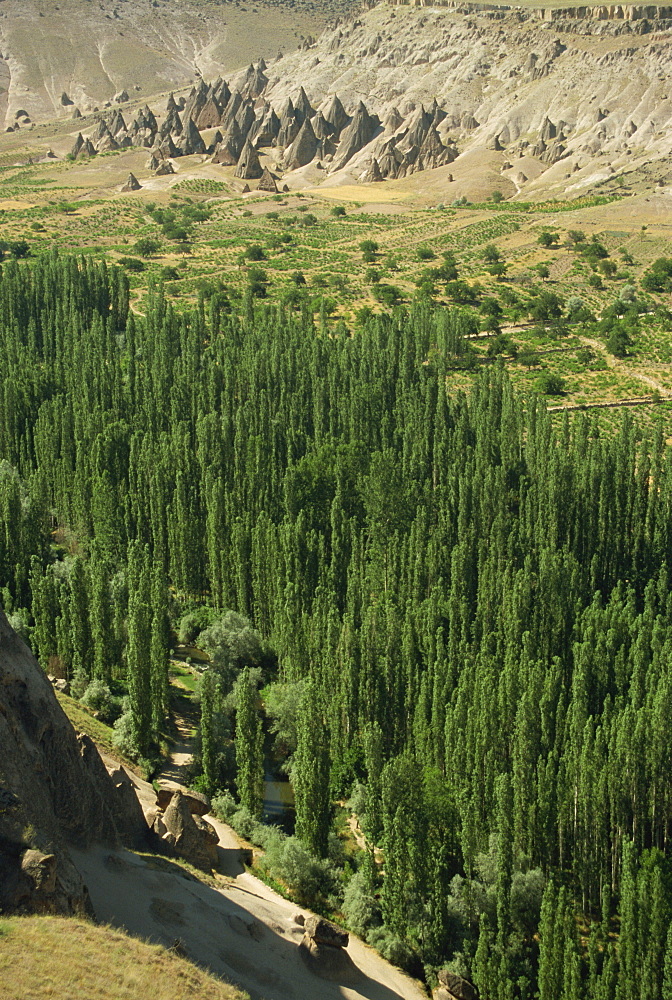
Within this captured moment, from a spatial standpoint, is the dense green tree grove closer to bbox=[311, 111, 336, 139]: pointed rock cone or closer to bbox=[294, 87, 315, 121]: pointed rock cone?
bbox=[311, 111, 336, 139]: pointed rock cone

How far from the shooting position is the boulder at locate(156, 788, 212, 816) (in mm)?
37562

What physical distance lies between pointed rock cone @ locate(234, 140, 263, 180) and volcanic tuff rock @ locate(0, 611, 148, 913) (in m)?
135

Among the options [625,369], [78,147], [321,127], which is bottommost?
[625,369]

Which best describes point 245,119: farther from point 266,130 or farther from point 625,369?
point 625,369

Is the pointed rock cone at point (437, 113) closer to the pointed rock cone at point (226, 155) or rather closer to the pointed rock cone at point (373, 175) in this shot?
the pointed rock cone at point (373, 175)

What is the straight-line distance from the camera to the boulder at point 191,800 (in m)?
37.6

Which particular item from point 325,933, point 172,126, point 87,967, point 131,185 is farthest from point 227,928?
point 172,126

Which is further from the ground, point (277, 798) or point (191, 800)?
point (191, 800)

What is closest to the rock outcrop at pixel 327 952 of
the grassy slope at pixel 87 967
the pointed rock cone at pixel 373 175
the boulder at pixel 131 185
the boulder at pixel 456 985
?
the boulder at pixel 456 985

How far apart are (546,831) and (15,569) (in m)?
29.5

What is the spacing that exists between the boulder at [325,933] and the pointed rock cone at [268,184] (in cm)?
13041

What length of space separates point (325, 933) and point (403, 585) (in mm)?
24654

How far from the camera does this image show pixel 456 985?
33.2 m

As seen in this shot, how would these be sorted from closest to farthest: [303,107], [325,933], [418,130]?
[325,933]
[418,130]
[303,107]
